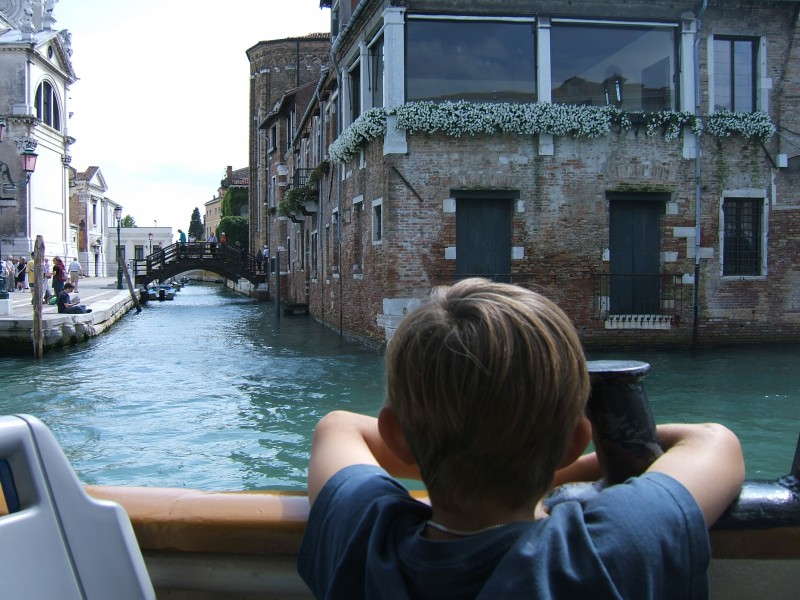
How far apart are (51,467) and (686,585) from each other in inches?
36.3

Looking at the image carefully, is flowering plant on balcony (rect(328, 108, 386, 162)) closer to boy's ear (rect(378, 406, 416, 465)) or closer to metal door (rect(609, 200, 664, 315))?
metal door (rect(609, 200, 664, 315))

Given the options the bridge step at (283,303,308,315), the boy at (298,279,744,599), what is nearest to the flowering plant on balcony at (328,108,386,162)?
the bridge step at (283,303,308,315)

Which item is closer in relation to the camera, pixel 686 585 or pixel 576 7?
pixel 686 585

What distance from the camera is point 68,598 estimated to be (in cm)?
120

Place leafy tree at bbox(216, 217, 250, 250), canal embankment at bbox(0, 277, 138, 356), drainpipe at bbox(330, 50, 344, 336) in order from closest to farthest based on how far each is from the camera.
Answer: canal embankment at bbox(0, 277, 138, 356) < drainpipe at bbox(330, 50, 344, 336) < leafy tree at bbox(216, 217, 250, 250)

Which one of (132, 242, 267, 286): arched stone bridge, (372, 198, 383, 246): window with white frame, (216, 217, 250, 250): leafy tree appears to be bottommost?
(132, 242, 267, 286): arched stone bridge

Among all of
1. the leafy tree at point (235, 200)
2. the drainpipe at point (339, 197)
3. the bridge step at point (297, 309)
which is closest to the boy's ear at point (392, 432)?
the drainpipe at point (339, 197)

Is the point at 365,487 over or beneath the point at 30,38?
beneath

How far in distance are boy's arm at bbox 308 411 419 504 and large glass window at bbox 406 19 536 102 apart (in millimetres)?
10852

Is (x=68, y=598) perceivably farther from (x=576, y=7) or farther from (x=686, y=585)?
(x=576, y=7)

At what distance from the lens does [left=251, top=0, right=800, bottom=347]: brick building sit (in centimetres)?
1178

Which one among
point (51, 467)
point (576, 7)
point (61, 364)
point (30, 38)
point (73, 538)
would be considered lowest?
point (61, 364)

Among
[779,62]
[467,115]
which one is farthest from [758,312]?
[467,115]

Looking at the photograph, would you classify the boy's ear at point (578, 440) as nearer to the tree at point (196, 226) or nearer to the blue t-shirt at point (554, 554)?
the blue t-shirt at point (554, 554)
